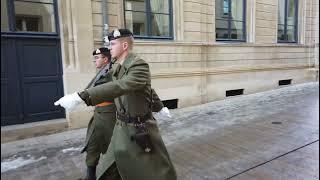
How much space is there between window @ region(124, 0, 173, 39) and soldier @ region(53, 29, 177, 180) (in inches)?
223

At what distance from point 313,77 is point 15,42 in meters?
12.2

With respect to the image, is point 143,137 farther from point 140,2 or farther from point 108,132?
point 140,2

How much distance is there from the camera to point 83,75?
713cm

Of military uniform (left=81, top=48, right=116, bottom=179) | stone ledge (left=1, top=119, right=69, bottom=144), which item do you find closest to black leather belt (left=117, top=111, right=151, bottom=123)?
military uniform (left=81, top=48, right=116, bottom=179)

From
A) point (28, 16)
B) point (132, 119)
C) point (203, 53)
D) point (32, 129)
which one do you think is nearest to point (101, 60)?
point (132, 119)

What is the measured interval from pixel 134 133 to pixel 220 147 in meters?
3.02

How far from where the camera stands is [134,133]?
107 inches

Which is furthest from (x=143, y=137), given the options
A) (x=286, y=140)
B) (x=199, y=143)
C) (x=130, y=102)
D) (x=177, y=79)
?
(x=177, y=79)

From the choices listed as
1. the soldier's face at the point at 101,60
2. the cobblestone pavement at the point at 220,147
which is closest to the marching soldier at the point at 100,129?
Answer: the soldier's face at the point at 101,60

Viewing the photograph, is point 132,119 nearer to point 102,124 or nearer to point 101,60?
point 102,124

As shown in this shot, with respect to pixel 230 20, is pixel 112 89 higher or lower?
lower

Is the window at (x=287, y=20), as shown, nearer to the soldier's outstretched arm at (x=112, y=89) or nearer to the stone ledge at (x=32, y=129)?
the stone ledge at (x=32, y=129)

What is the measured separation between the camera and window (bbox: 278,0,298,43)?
12.6 metres

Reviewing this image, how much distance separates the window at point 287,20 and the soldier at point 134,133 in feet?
36.7
